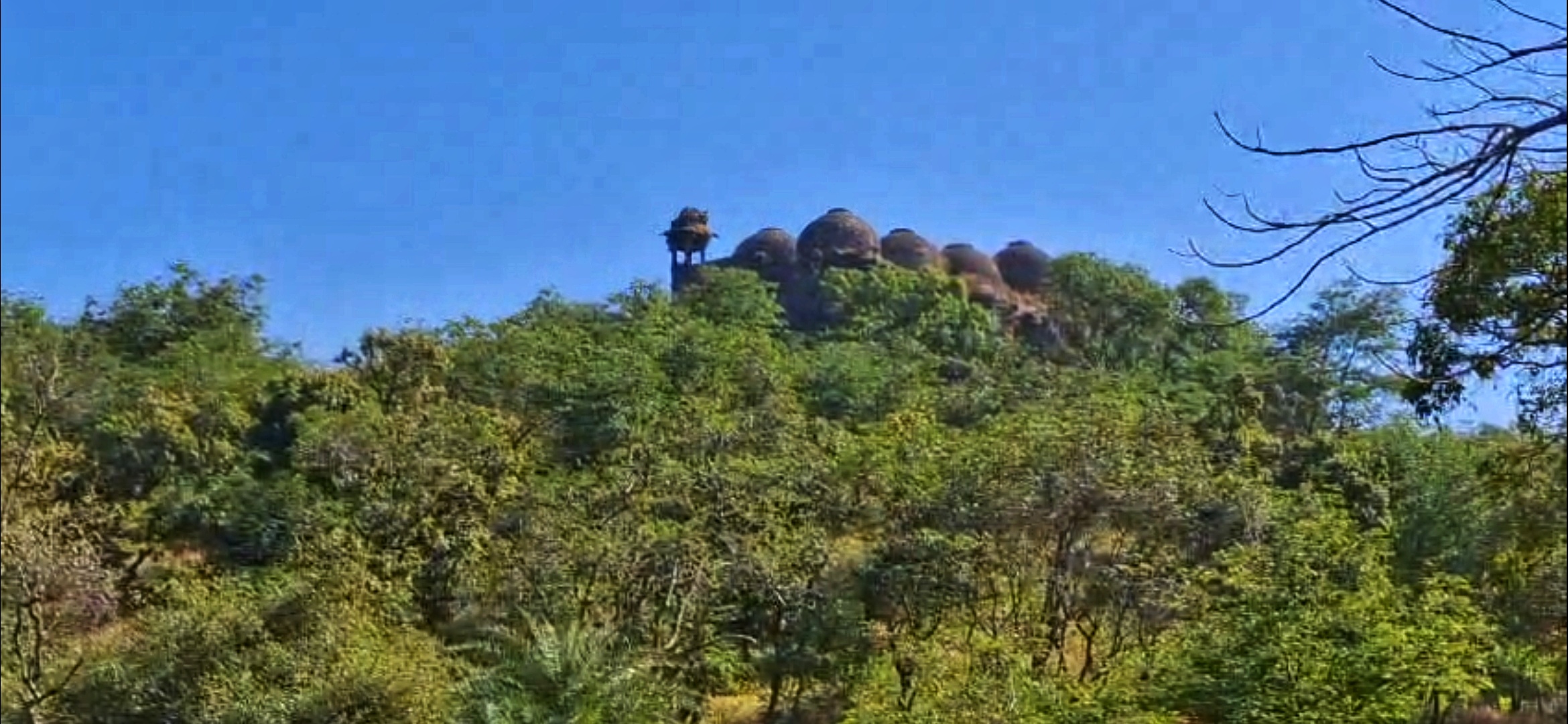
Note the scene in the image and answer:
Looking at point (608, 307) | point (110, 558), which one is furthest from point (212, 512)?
point (608, 307)

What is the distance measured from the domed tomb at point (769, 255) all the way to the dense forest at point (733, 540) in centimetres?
1308

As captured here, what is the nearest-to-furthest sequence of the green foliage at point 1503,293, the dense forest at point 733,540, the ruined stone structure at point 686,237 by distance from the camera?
the green foliage at point 1503,293
the dense forest at point 733,540
the ruined stone structure at point 686,237

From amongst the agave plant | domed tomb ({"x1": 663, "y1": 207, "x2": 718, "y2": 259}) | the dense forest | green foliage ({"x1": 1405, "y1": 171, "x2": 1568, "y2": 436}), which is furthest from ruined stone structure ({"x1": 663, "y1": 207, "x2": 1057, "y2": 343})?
green foliage ({"x1": 1405, "y1": 171, "x2": 1568, "y2": 436})

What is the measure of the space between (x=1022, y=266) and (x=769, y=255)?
813 centimetres

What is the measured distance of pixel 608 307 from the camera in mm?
31609

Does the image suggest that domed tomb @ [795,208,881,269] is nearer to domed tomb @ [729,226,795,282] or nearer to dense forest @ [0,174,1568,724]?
domed tomb @ [729,226,795,282]

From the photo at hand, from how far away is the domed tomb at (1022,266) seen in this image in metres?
44.7

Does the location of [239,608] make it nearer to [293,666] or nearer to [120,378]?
[293,666]

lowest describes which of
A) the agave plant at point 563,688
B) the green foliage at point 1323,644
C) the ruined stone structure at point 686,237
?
the agave plant at point 563,688

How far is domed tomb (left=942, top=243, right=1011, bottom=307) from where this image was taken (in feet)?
136

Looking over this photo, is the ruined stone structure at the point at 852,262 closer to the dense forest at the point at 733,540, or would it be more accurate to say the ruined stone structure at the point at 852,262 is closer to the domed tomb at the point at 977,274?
the domed tomb at the point at 977,274

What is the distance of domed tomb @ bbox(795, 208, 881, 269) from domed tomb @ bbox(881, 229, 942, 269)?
0.86m

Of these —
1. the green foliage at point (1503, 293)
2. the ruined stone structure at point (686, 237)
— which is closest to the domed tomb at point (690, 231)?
the ruined stone structure at point (686, 237)

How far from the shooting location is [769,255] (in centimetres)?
4225
